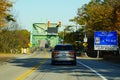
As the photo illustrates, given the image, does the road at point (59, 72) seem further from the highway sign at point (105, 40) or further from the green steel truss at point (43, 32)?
the green steel truss at point (43, 32)

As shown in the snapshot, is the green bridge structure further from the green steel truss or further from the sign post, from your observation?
the sign post

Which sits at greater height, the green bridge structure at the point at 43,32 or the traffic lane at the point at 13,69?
the green bridge structure at the point at 43,32

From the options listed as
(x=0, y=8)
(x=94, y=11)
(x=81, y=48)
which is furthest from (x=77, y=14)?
(x=0, y=8)

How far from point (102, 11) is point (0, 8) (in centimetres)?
2757

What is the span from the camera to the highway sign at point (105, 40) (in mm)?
63812

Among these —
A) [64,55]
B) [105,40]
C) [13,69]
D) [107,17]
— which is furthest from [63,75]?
[105,40]

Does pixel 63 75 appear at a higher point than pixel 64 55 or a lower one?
lower

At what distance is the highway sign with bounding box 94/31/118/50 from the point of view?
63.8 m

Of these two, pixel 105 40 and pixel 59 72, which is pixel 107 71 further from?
pixel 105 40

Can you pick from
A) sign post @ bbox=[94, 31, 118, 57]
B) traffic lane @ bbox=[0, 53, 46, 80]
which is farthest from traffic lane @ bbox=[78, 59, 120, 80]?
sign post @ bbox=[94, 31, 118, 57]

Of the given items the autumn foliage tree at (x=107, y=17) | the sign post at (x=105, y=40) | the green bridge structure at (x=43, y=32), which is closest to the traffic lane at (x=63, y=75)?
the autumn foliage tree at (x=107, y=17)

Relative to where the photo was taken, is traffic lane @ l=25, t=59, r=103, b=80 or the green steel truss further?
the green steel truss

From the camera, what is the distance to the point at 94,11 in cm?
7081

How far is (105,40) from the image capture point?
64625 millimetres
